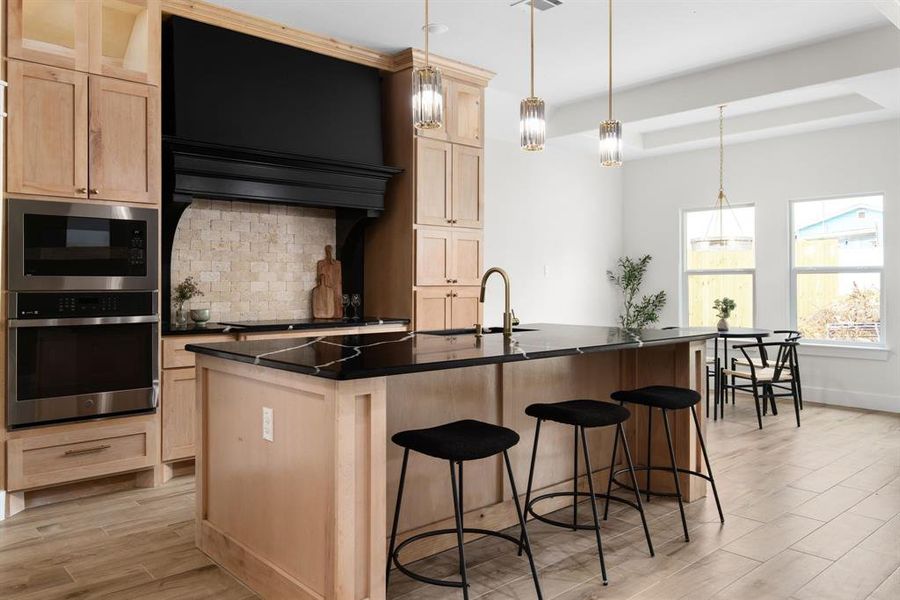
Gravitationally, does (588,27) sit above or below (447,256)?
above

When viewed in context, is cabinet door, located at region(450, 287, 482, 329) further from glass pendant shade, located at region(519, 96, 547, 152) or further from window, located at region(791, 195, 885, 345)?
window, located at region(791, 195, 885, 345)

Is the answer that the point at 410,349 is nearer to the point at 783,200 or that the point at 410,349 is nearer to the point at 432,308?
the point at 432,308

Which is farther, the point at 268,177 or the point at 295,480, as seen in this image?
the point at 268,177

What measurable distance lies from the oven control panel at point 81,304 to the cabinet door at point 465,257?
2.31m

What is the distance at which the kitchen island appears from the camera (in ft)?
7.34

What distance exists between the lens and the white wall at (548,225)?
660 cm

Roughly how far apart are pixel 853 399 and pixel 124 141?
6.55m

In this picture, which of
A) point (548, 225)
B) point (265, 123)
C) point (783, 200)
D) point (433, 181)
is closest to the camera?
point (265, 123)

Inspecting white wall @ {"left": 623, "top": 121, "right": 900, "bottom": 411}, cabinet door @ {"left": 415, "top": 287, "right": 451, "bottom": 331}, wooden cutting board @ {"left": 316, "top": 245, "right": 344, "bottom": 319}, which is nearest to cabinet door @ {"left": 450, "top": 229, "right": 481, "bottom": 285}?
cabinet door @ {"left": 415, "top": 287, "right": 451, "bottom": 331}

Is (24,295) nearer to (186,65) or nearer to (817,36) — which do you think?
(186,65)

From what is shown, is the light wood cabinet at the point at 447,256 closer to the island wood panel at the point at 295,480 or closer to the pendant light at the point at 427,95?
the pendant light at the point at 427,95

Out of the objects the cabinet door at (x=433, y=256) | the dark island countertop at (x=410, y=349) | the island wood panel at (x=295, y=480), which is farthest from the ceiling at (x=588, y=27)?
the island wood panel at (x=295, y=480)

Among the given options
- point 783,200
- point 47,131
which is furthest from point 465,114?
point 783,200

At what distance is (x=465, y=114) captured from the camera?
5.50m
